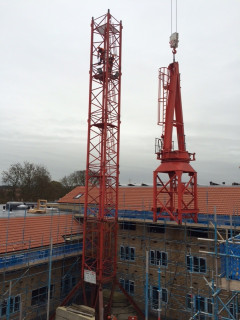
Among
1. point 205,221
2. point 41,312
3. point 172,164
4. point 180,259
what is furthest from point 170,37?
point 41,312

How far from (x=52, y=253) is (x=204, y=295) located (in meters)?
9.36

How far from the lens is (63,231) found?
19.8m

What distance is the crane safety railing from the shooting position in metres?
13.9

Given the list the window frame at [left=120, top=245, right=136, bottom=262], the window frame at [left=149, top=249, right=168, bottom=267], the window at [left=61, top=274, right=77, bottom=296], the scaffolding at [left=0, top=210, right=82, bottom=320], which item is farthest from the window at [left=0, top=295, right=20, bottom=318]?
the window frame at [left=149, top=249, right=168, bottom=267]

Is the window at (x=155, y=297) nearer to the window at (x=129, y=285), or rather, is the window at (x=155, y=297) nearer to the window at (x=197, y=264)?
the window at (x=129, y=285)

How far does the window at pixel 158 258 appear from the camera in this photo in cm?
1786

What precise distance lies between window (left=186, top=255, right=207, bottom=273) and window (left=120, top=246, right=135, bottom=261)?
4.17m

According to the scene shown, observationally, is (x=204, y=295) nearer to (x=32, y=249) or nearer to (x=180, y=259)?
(x=180, y=259)

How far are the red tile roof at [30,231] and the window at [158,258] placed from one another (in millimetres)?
5878

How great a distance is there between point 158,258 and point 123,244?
9.53 feet

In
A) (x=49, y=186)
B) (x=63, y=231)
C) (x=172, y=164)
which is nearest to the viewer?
(x=172, y=164)

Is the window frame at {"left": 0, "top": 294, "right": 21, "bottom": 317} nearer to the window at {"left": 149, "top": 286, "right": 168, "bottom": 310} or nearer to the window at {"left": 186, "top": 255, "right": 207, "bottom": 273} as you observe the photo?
Result: the window at {"left": 149, "top": 286, "right": 168, "bottom": 310}

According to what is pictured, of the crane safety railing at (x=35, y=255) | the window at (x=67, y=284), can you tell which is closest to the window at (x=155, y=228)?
the crane safety railing at (x=35, y=255)

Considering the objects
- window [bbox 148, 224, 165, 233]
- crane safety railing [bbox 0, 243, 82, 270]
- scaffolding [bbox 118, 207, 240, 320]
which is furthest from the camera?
window [bbox 148, 224, 165, 233]
